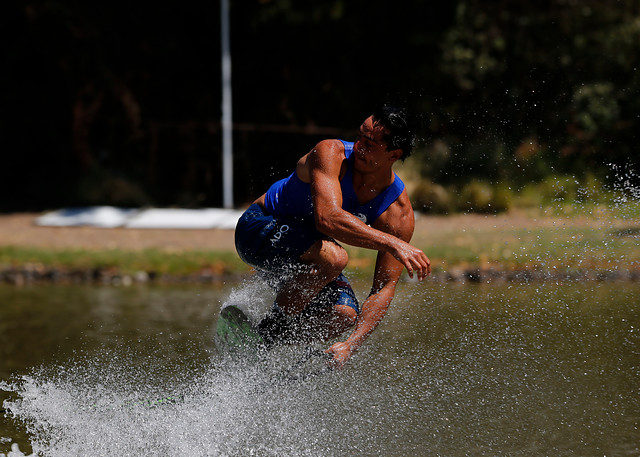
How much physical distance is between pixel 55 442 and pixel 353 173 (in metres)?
2.05

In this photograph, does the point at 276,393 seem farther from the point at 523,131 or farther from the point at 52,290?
the point at 523,131

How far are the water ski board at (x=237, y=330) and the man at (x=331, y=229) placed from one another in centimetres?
6

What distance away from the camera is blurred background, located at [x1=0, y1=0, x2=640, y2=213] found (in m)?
14.7

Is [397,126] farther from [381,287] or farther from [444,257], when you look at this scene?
[444,257]

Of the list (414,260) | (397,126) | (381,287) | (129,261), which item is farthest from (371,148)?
(129,261)

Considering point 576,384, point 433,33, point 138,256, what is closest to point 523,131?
point 433,33

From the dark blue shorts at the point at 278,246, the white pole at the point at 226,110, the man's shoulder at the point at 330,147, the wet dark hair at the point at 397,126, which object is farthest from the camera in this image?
the white pole at the point at 226,110

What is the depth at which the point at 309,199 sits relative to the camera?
15.7 ft

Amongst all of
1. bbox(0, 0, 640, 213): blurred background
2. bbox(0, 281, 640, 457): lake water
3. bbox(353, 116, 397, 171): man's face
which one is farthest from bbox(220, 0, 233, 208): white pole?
bbox(353, 116, 397, 171): man's face

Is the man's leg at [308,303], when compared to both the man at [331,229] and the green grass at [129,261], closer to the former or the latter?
the man at [331,229]

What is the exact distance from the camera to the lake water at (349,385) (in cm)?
479

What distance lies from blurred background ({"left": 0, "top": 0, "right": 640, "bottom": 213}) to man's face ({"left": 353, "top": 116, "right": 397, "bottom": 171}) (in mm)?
10008

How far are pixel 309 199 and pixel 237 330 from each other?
89cm

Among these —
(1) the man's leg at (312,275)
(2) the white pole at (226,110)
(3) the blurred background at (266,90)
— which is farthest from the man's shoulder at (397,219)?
(3) the blurred background at (266,90)
